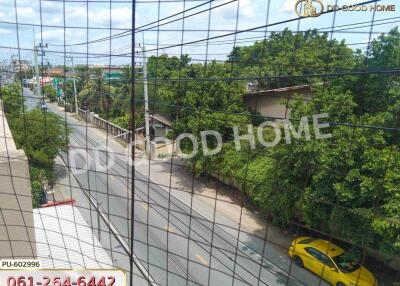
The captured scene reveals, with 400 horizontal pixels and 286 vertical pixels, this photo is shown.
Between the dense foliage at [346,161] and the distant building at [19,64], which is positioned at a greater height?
the distant building at [19,64]

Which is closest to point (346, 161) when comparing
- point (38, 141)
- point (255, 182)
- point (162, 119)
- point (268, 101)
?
point (255, 182)

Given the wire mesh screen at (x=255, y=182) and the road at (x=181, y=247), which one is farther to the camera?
the road at (x=181, y=247)

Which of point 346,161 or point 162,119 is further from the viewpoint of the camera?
point 162,119

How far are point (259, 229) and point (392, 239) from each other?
6.94ft

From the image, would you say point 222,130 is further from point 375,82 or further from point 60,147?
point 60,147

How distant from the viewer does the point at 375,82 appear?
3.39 metres

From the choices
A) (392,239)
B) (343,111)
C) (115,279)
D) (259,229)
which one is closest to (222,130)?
(259,229)

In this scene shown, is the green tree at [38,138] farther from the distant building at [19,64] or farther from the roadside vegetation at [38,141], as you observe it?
the distant building at [19,64]

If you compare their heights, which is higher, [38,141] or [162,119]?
[162,119]

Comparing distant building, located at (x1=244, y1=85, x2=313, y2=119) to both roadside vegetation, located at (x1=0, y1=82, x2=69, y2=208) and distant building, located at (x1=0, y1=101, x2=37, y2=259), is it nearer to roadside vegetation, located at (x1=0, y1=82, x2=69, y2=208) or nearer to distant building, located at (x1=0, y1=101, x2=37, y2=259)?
roadside vegetation, located at (x1=0, y1=82, x2=69, y2=208)

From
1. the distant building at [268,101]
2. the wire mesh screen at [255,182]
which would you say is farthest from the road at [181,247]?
the distant building at [268,101]

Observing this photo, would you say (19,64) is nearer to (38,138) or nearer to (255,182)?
(255,182)

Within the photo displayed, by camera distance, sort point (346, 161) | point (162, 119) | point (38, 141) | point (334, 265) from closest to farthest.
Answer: point (346, 161) → point (334, 265) → point (38, 141) → point (162, 119)

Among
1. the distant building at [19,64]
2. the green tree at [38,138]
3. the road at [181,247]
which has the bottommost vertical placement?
the road at [181,247]
